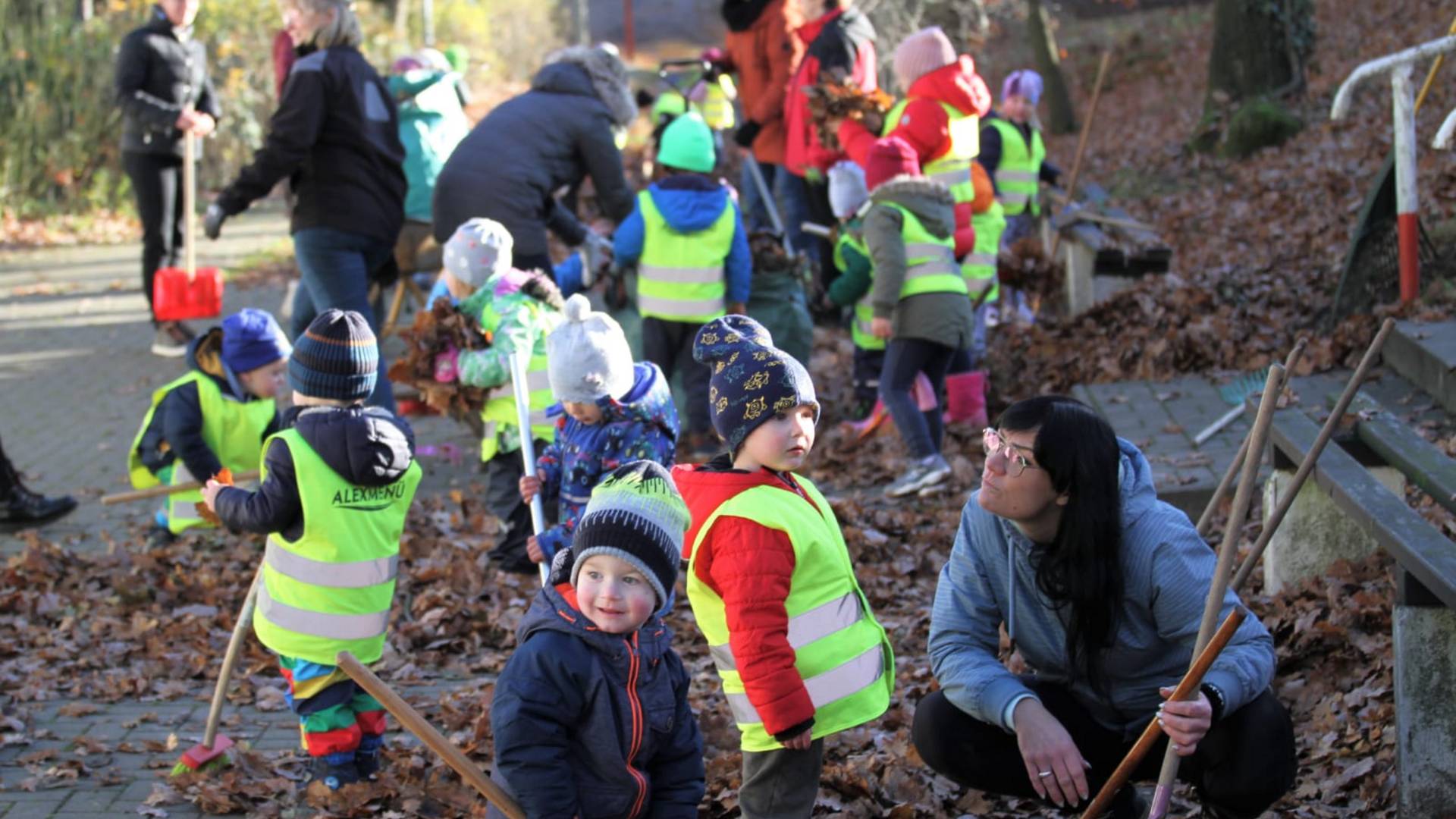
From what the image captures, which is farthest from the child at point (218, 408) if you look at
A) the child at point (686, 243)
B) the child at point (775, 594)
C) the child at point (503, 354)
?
the child at point (775, 594)

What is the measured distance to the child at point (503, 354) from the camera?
654cm

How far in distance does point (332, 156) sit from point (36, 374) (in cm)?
500

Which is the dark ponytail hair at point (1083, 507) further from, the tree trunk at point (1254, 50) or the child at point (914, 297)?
the tree trunk at point (1254, 50)

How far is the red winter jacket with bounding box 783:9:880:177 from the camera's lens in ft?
33.5

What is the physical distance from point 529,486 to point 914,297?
10.4ft

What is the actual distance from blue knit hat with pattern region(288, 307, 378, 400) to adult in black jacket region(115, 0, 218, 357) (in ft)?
20.5

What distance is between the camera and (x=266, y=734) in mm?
5617

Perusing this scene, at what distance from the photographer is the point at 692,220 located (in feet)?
26.8

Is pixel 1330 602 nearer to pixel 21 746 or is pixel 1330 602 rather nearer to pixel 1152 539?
pixel 1152 539

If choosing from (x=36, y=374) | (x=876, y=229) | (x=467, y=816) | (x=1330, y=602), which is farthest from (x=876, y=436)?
(x=36, y=374)

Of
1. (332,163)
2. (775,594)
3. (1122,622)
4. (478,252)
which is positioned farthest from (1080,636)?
(332,163)

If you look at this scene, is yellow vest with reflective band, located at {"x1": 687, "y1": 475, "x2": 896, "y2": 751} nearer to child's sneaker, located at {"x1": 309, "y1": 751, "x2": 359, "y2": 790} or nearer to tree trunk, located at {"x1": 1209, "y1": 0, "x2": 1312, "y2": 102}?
child's sneaker, located at {"x1": 309, "y1": 751, "x2": 359, "y2": 790}

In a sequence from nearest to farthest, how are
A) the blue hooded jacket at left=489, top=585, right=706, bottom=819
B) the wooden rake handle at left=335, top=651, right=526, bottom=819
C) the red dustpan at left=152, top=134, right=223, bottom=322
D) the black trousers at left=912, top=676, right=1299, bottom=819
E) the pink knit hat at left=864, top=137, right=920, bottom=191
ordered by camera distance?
the wooden rake handle at left=335, top=651, right=526, bottom=819
the blue hooded jacket at left=489, top=585, right=706, bottom=819
the black trousers at left=912, top=676, right=1299, bottom=819
the pink knit hat at left=864, top=137, right=920, bottom=191
the red dustpan at left=152, top=134, right=223, bottom=322

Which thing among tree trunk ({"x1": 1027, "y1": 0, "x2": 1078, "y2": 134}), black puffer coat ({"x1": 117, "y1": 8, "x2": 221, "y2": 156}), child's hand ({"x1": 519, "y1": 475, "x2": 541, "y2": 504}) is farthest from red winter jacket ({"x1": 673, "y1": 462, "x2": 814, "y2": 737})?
tree trunk ({"x1": 1027, "y1": 0, "x2": 1078, "y2": 134})
